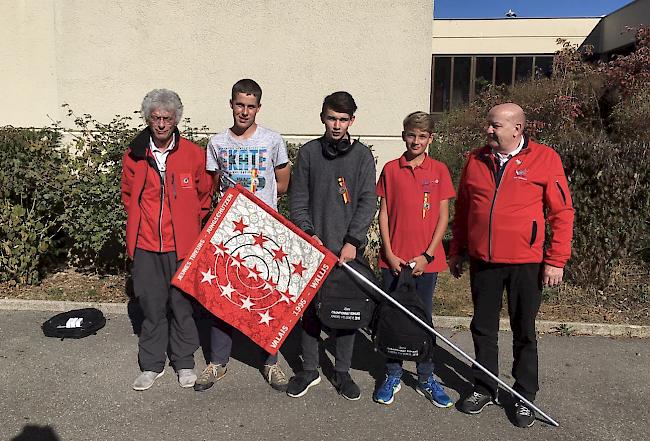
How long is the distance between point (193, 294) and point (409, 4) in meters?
4.71

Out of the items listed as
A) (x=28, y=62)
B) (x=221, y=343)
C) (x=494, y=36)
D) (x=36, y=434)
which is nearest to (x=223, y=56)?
(x=28, y=62)

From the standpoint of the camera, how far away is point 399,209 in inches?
139

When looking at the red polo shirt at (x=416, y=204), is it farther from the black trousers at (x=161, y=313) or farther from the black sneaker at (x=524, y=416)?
the black trousers at (x=161, y=313)

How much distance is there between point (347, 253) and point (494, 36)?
2780 cm

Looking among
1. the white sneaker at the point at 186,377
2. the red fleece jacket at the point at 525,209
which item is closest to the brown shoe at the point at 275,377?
the white sneaker at the point at 186,377

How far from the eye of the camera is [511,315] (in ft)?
11.4

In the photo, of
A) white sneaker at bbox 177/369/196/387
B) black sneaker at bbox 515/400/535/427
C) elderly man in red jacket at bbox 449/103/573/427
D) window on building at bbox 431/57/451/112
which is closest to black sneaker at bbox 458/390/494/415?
elderly man in red jacket at bbox 449/103/573/427

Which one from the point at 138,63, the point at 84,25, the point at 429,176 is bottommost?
the point at 429,176

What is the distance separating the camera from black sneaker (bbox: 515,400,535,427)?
338 cm

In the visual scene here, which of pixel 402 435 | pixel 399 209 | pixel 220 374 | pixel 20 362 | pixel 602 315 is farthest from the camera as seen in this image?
pixel 602 315

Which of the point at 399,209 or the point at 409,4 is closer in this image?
the point at 399,209

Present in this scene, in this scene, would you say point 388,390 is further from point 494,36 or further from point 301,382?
point 494,36

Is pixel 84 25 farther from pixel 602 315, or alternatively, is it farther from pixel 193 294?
pixel 602 315

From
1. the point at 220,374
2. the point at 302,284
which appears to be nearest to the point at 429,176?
the point at 302,284
